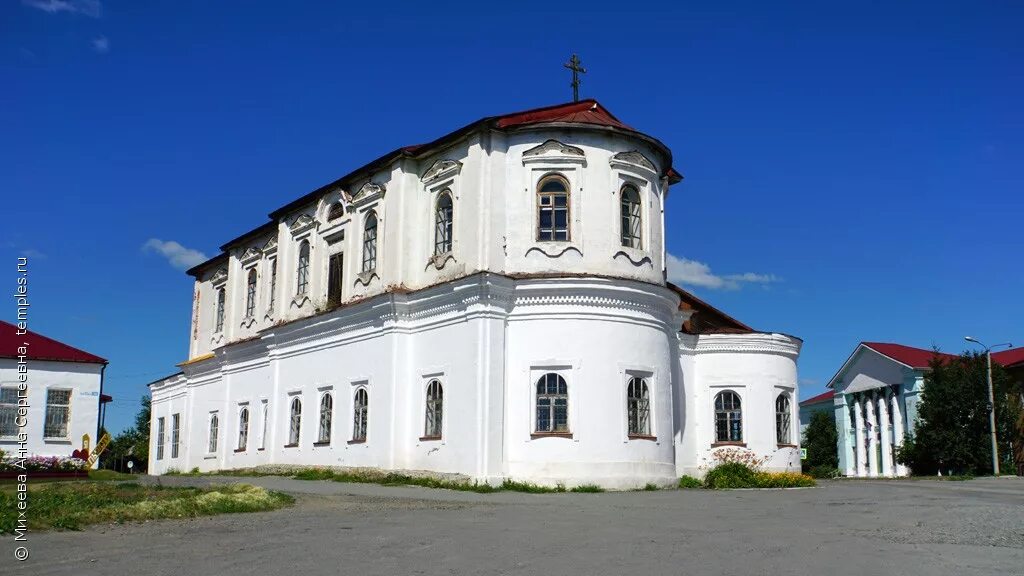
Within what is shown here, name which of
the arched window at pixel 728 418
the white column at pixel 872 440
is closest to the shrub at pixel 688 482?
the arched window at pixel 728 418

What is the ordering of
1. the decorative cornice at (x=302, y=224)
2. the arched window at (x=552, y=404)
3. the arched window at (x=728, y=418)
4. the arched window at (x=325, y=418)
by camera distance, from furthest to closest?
the decorative cornice at (x=302, y=224) → the arched window at (x=325, y=418) → the arched window at (x=728, y=418) → the arched window at (x=552, y=404)

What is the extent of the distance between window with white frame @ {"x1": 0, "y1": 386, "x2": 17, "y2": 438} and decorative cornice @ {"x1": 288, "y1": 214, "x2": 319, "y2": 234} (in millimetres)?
13976

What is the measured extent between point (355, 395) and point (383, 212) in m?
4.86

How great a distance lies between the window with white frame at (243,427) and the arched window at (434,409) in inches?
409

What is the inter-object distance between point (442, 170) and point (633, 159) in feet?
15.4

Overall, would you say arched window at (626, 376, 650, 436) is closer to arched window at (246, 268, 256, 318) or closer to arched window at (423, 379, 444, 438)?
arched window at (423, 379, 444, 438)

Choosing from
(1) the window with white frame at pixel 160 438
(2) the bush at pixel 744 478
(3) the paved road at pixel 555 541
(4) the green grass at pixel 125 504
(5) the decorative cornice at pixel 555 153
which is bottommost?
(3) the paved road at pixel 555 541

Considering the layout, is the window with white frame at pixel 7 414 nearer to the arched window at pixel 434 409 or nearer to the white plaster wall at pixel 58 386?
the white plaster wall at pixel 58 386

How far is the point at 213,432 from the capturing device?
110ft

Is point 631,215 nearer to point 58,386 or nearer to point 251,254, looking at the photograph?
point 251,254

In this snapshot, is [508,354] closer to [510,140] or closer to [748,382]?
[510,140]

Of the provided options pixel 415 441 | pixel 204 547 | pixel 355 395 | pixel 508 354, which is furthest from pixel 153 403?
pixel 204 547

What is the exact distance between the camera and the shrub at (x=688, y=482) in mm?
23125

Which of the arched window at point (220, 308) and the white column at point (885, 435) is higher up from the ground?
the arched window at point (220, 308)
